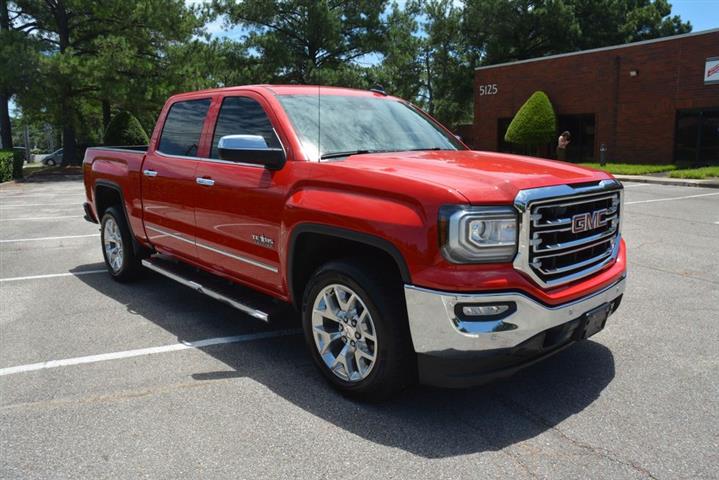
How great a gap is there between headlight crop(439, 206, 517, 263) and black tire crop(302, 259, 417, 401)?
1.59 feet

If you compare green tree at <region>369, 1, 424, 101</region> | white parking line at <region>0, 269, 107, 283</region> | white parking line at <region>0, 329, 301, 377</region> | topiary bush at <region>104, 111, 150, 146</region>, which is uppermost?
green tree at <region>369, 1, 424, 101</region>

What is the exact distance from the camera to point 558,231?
10.8 ft

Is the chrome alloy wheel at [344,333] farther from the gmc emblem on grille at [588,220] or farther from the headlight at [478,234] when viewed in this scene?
the gmc emblem on grille at [588,220]

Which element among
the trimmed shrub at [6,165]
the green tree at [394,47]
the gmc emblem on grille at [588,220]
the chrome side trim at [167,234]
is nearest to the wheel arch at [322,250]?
the gmc emblem on grille at [588,220]

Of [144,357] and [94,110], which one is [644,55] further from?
[94,110]

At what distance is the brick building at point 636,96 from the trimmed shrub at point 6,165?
78.4ft

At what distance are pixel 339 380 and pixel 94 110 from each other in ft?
166

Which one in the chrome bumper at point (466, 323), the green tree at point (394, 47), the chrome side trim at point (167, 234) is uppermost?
the green tree at point (394, 47)

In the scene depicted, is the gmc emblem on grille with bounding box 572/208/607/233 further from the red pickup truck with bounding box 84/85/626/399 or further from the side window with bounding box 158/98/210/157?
the side window with bounding box 158/98/210/157

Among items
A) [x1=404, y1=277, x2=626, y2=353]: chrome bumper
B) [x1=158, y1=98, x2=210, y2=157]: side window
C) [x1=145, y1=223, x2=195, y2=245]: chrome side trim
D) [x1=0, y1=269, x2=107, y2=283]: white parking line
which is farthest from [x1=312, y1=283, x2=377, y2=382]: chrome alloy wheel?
[x1=0, y1=269, x2=107, y2=283]: white parking line

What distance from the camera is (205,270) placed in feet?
16.9

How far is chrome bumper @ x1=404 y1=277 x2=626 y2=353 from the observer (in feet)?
9.93

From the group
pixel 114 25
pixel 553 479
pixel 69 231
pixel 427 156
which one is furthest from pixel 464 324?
pixel 114 25

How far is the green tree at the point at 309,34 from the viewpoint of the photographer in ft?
116
